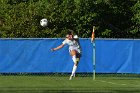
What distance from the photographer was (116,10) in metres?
28.5

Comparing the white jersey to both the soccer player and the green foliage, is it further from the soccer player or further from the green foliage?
the green foliage

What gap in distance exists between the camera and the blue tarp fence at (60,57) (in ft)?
73.6

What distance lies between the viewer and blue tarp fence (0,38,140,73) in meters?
22.4

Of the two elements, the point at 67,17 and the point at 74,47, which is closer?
Answer: the point at 74,47

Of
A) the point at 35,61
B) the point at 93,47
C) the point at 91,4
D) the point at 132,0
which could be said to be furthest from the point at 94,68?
the point at 132,0

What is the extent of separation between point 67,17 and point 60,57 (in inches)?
201

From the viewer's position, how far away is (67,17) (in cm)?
2725

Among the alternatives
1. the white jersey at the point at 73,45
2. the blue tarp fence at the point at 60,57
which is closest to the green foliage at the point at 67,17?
the blue tarp fence at the point at 60,57

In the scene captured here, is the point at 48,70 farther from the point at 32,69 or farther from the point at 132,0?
the point at 132,0

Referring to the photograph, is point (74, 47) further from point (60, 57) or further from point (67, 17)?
point (67, 17)

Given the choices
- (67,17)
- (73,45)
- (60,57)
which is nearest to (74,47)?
(73,45)

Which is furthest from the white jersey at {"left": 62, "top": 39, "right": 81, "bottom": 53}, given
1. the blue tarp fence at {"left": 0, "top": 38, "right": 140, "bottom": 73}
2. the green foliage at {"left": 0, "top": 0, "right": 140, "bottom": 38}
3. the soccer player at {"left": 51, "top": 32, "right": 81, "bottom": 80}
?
the green foliage at {"left": 0, "top": 0, "right": 140, "bottom": 38}

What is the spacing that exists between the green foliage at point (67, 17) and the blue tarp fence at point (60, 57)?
400cm

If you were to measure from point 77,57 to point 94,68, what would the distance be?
150cm
